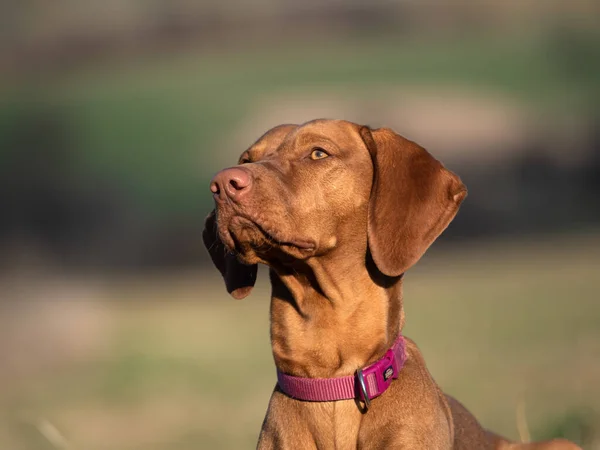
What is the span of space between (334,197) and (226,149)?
1038cm

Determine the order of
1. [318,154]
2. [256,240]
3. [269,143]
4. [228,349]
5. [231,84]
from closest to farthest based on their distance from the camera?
[256,240] < [318,154] < [269,143] < [228,349] < [231,84]

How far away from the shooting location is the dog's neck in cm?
534

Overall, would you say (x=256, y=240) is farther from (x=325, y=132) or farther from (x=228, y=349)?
(x=228, y=349)

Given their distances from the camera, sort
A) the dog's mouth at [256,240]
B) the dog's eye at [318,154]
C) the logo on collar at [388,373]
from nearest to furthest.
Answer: the dog's mouth at [256,240]
the logo on collar at [388,373]
the dog's eye at [318,154]

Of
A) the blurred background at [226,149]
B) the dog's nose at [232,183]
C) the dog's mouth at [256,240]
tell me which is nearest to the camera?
the dog's nose at [232,183]

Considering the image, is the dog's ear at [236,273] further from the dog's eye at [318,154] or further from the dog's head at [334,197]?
the dog's eye at [318,154]

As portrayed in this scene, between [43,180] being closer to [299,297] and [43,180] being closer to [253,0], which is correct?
[253,0]

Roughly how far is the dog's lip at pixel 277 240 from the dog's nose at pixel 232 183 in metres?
0.10

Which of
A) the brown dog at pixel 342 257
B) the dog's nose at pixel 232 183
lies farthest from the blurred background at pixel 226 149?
the dog's nose at pixel 232 183

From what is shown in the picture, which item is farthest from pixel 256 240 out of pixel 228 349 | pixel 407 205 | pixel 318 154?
pixel 228 349

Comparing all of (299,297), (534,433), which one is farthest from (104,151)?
(299,297)

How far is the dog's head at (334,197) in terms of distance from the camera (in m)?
5.10

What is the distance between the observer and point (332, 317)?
542cm

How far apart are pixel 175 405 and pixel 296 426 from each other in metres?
5.16
